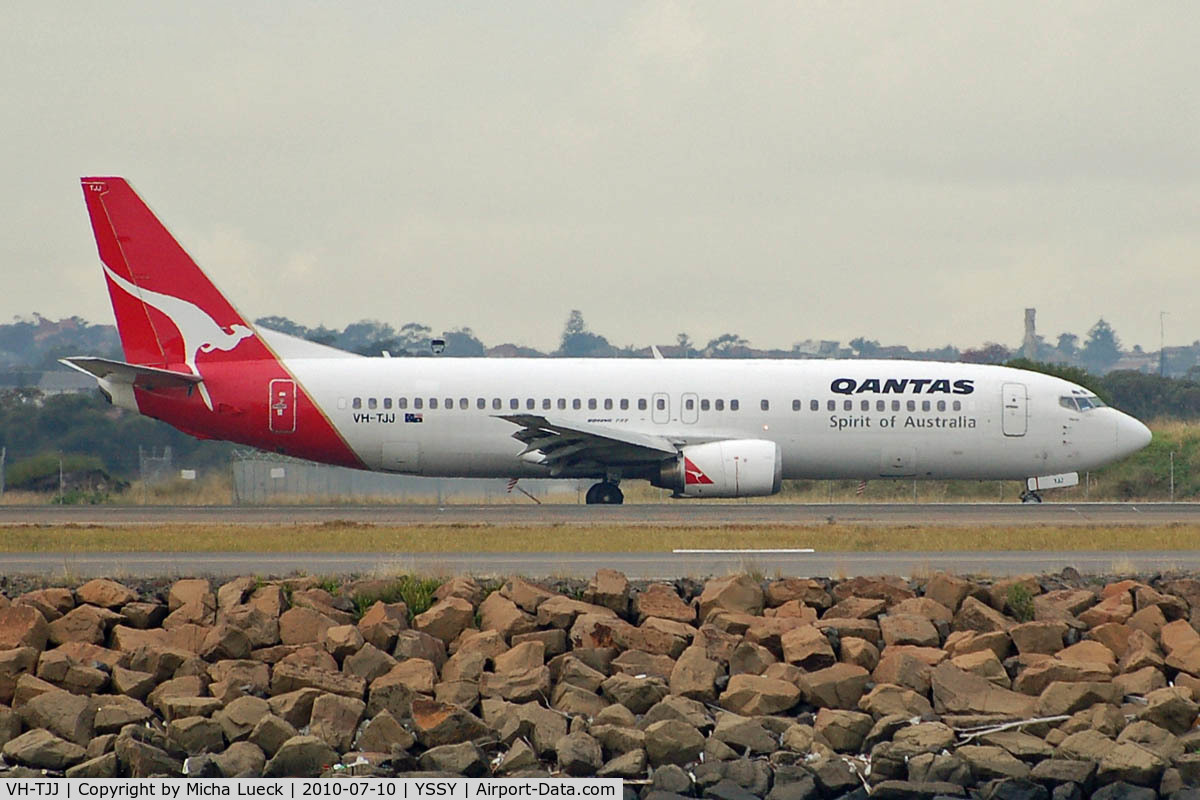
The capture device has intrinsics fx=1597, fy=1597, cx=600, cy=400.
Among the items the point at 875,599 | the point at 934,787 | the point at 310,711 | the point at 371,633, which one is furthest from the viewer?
the point at 875,599

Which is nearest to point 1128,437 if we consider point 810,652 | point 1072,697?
point 810,652

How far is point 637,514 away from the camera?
1286 inches

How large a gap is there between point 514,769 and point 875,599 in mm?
5822

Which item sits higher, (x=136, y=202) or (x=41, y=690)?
(x=136, y=202)

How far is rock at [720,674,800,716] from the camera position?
48.7 feet

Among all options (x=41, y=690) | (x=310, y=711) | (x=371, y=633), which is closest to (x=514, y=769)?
(x=310, y=711)

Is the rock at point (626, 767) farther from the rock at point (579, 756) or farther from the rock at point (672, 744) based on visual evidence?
the rock at point (672, 744)

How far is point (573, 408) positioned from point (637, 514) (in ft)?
15.7

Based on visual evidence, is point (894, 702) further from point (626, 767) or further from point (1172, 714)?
point (626, 767)

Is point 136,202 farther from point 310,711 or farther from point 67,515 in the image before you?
point 310,711

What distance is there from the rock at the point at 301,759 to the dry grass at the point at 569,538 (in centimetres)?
976

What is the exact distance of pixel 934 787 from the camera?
13.0m

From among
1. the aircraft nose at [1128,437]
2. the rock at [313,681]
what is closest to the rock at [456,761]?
the rock at [313,681]

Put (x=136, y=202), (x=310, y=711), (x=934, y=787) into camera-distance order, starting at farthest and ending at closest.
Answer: (x=136, y=202)
(x=310, y=711)
(x=934, y=787)
